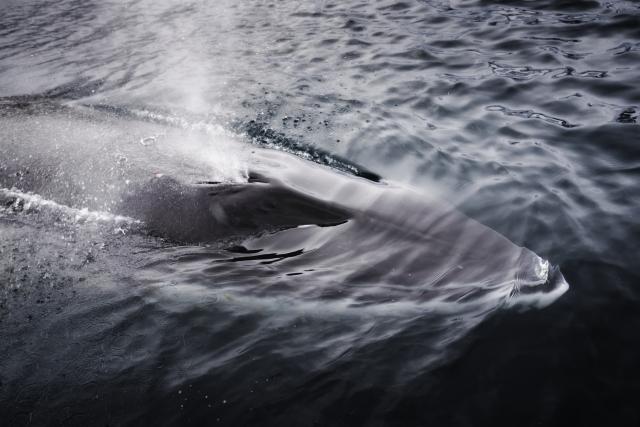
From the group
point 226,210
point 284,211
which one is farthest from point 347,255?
point 226,210

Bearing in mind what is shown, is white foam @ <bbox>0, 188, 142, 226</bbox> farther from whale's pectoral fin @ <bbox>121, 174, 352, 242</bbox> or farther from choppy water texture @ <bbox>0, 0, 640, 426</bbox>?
whale's pectoral fin @ <bbox>121, 174, 352, 242</bbox>

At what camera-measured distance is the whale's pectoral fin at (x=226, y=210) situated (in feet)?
14.2

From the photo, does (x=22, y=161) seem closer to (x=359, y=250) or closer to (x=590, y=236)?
(x=359, y=250)

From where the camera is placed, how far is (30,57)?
1171 centimetres

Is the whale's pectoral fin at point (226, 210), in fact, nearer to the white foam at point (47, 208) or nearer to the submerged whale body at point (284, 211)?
the submerged whale body at point (284, 211)

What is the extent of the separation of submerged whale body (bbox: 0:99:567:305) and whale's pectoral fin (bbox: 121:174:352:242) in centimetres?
1

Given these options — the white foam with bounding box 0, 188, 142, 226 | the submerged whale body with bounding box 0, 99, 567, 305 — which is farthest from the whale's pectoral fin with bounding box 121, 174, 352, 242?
the white foam with bounding box 0, 188, 142, 226

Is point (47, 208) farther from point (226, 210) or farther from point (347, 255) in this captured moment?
point (347, 255)

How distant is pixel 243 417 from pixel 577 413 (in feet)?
6.38

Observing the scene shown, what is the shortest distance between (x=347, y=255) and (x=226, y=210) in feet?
4.12

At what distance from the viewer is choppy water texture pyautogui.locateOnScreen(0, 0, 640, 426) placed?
10.2 ft

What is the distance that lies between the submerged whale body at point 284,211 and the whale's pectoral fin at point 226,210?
10 mm

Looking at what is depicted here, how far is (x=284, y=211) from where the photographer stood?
4379 mm

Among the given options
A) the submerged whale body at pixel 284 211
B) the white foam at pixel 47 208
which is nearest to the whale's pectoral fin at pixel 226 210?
the submerged whale body at pixel 284 211
